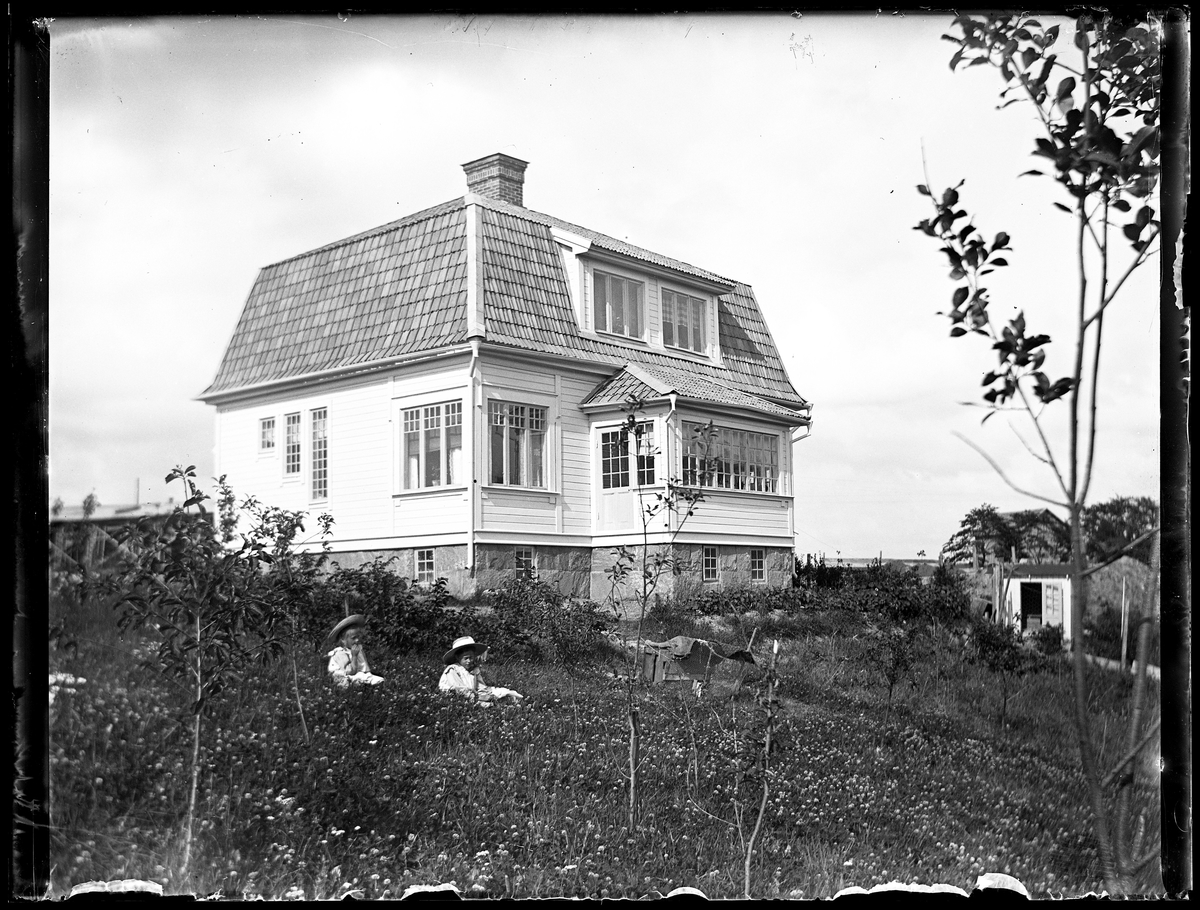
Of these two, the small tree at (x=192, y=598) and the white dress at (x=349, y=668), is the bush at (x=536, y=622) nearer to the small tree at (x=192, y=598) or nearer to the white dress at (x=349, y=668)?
the white dress at (x=349, y=668)

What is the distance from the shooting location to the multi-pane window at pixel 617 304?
5.40 m

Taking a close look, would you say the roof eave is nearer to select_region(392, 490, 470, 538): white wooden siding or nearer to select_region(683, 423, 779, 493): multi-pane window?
select_region(392, 490, 470, 538): white wooden siding

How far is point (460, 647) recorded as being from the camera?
16.4ft

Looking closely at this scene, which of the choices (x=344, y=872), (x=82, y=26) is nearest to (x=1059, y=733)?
(x=344, y=872)

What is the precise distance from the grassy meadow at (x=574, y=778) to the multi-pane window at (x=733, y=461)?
728 millimetres

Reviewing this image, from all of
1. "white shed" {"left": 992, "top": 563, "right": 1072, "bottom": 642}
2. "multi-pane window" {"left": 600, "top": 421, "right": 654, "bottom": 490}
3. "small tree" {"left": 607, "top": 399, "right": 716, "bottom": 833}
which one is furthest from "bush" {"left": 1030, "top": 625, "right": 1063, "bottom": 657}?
"multi-pane window" {"left": 600, "top": 421, "right": 654, "bottom": 490}

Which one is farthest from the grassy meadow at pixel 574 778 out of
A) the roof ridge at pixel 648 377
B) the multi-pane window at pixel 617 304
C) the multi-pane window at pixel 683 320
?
the multi-pane window at pixel 617 304

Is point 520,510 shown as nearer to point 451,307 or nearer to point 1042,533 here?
point 451,307

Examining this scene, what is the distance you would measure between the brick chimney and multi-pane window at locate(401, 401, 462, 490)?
1087mm

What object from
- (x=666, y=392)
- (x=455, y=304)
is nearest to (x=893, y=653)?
(x=666, y=392)

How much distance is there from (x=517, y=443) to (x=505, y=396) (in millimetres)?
252

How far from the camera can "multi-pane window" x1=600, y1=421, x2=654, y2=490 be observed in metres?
5.24

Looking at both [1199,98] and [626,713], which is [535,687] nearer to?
[626,713]

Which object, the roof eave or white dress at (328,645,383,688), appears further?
the roof eave
